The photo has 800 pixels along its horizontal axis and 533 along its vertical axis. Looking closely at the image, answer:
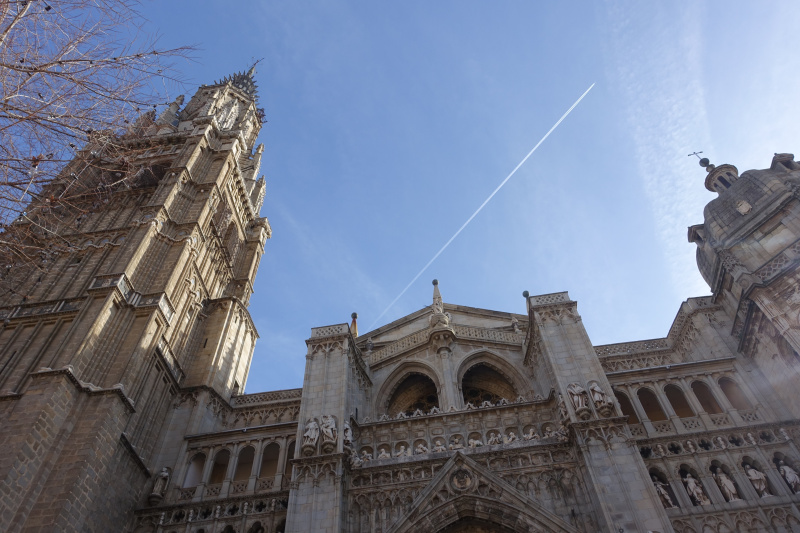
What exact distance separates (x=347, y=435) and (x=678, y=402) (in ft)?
42.6

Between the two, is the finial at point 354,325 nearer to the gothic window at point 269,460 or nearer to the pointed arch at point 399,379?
the pointed arch at point 399,379

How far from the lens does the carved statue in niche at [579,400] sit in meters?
17.1

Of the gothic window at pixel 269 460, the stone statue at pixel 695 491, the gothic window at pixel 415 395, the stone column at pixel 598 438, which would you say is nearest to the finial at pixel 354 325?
the gothic window at pixel 415 395

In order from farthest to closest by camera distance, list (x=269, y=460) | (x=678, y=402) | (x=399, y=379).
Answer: (x=399, y=379) < (x=269, y=460) < (x=678, y=402)

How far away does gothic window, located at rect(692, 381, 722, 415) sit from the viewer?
20.0 metres

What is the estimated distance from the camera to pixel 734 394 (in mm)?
19781

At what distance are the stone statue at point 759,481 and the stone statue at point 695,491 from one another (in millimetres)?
1406

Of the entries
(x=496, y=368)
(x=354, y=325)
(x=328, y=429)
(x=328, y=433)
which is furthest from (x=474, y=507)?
(x=354, y=325)

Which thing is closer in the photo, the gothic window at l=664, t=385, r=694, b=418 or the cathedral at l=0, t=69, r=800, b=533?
the cathedral at l=0, t=69, r=800, b=533

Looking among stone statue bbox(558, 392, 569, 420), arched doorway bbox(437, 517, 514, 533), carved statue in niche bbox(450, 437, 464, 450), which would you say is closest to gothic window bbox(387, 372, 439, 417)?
carved statue in niche bbox(450, 437, 464, 450)

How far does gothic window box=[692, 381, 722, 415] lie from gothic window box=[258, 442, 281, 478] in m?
15.3

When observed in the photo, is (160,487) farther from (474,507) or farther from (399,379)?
(474,507)

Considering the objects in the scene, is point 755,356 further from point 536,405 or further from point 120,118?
point 120,118

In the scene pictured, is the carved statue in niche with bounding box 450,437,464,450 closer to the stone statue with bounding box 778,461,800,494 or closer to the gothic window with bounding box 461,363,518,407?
the gothic window with bounding box 461,363,518,407
